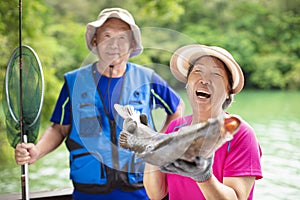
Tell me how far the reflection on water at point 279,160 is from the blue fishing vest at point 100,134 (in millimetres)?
3293

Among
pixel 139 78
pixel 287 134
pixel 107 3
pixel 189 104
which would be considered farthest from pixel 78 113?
pixel 107 3

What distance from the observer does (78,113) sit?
62.2 inches

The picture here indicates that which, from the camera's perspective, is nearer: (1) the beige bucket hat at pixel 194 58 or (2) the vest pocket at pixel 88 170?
(1) the beige bucket hat at pixel 194 58

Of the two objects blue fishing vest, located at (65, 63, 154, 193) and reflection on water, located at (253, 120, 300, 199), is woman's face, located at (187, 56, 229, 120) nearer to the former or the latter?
blue fishing vest, located at (65, 63, 154, 193)

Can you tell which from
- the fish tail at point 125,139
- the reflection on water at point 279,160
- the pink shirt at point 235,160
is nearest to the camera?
the fish tail at point 125,139

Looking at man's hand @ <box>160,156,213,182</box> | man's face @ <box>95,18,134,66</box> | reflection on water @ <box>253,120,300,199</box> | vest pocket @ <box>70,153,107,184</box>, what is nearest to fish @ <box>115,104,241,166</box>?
man's hand @ <box>160,156,213,182</box>

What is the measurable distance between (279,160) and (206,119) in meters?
5.26

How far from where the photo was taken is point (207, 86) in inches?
41.6

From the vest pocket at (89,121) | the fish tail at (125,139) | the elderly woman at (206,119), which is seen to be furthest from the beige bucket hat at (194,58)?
the vest pocket at (89,121)

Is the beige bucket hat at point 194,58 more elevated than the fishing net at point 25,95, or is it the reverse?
the beige bucket hat at point 194,58

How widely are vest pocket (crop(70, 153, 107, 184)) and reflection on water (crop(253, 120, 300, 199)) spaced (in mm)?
3297

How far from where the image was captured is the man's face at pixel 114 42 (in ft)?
4.85

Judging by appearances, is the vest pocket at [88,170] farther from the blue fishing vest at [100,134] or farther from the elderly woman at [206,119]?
the elderly woman at [206,119]

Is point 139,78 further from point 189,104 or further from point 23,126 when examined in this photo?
point 23,126
